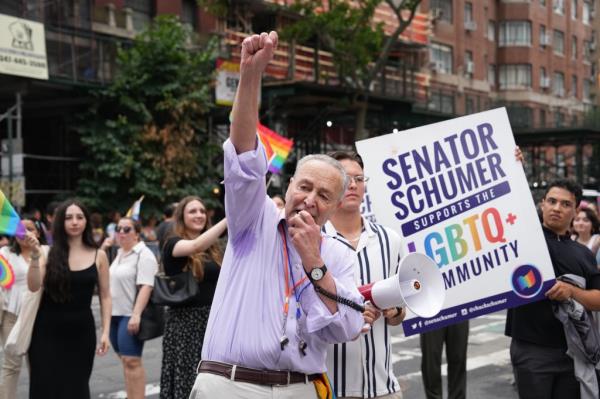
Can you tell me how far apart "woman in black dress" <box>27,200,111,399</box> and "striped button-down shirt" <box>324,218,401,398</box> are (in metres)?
2.39

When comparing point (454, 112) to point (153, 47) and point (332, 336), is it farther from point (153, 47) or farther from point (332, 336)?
point (332, 336)

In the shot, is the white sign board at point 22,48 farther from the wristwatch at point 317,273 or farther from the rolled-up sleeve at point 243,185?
the wristwatch at point 317,273

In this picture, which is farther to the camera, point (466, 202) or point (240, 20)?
point (240, 20)

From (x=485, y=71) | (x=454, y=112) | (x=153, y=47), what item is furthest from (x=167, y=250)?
(x=485, y=71)

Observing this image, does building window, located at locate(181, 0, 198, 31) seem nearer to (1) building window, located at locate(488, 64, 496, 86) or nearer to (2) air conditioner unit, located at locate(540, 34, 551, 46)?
(1) building window, located at locate(488, 64, 496, 86)

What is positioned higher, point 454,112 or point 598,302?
point 454,112

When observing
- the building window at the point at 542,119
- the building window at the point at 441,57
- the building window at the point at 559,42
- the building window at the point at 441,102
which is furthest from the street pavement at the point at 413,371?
the building window at the point at 559,42

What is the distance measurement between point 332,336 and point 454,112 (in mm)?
30634

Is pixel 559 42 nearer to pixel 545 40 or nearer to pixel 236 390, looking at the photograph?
pixel 545 40

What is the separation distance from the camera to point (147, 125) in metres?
21.9

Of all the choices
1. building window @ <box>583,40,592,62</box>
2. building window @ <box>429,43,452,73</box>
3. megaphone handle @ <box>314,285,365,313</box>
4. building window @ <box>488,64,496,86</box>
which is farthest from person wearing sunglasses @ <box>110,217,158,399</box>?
building window @ <box>583,40,592,62</box>

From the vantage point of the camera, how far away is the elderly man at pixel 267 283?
300 centimetres

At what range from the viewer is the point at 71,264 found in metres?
6.28

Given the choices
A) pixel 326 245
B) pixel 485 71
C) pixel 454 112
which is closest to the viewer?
pixel 326 245
